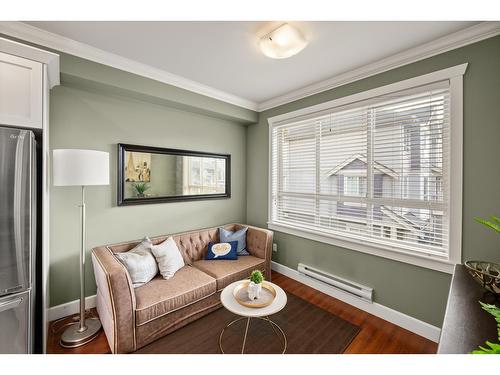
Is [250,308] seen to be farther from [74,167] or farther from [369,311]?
[74,167]

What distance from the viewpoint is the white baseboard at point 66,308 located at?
7.04 ft

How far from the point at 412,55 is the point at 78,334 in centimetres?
387

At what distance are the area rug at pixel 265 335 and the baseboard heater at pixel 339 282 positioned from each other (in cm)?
36

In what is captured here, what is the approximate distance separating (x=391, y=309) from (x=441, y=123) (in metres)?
1.82

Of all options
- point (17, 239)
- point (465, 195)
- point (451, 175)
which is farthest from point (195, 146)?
point (465, 195)

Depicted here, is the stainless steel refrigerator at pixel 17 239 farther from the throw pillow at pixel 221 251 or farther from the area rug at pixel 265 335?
the throw pillow at pixel 221 251

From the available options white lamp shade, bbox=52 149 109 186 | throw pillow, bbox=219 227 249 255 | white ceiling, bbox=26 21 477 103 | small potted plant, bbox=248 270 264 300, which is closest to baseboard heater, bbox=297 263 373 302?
throw pillow, bbox=219 227 249 255

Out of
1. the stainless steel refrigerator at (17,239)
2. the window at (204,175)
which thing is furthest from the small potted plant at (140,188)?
the stainless steel refrigerator at (17,239)

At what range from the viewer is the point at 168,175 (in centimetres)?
285

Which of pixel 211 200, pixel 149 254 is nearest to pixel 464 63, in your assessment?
pixel 211 200

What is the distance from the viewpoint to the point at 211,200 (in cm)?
334

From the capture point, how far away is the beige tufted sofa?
170 centimetres

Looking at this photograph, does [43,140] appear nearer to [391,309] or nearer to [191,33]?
[191,33]
